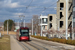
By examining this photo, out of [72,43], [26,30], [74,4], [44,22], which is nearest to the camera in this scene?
[72,43]

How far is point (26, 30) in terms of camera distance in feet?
125

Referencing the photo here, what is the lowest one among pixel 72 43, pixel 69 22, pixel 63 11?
pixel 72 43

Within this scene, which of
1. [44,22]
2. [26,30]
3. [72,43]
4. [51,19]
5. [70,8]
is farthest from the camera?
[44,22]

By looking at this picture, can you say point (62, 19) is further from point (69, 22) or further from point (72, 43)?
point (72, 43)

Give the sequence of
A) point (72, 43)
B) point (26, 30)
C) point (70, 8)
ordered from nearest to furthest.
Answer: point (72, 43) → point (26, 30) → point (70, 8)

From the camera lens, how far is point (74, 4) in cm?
5972

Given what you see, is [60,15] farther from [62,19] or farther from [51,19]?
[51,19]

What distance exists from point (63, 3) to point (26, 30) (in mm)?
35032

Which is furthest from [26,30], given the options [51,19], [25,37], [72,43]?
[51,19]

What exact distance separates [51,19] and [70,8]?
26.7 m

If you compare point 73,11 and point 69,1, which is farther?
point 69,1

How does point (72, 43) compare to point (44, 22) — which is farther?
point (44, 22)

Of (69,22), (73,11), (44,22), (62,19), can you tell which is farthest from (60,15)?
(44,22)

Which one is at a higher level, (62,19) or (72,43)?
(62,19)
